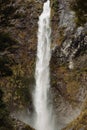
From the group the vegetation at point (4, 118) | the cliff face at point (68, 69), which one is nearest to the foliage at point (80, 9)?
the vegetation at point (4, 118)

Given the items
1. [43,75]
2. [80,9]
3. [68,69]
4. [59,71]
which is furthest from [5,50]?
[43,75]

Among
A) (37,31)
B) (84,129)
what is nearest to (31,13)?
(37,31)

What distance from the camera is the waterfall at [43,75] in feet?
147

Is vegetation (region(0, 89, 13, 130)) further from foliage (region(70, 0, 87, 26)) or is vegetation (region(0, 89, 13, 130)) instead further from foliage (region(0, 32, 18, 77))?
foliage (region(70, 0, 87, 26))

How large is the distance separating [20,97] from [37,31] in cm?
1079

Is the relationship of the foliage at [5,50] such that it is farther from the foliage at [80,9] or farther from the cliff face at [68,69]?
the cliff face at [68,69]

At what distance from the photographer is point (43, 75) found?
4700cm

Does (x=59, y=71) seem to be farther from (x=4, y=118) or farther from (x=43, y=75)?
(x=4, y=118)

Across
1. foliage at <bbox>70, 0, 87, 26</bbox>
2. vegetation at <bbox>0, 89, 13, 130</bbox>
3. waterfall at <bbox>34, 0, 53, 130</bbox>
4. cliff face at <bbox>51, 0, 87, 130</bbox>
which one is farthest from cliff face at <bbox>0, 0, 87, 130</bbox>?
foliage at <bbox>70, 0, 87, 26</bbox>

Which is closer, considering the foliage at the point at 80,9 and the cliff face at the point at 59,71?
the foliage at the point at 80,9

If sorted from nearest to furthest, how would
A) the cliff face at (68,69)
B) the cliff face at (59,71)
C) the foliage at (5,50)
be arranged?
1. the foliage at (5,50)
2. the cliff face at (68,69)
3. the cliff face at (59,71)

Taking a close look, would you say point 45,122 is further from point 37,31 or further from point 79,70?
point 37,31

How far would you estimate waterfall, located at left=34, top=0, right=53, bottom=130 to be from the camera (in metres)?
44.9

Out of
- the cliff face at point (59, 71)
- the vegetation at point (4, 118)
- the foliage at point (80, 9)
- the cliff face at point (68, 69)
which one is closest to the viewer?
the foliage at point (80, 9)
